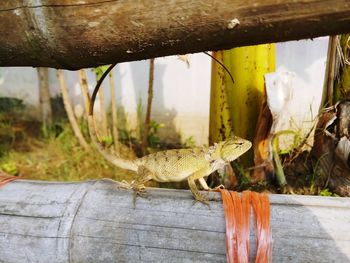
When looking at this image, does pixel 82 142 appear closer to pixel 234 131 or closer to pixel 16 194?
pixel 234 131

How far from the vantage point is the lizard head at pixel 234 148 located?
2150mm

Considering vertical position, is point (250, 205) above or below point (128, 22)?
below

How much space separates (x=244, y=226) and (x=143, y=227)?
0.37m

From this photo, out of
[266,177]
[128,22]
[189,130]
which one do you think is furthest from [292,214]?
[189,130]

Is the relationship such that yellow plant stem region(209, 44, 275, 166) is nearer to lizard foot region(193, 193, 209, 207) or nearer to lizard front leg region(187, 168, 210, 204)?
lizard front leg region(187, 168, 210, 204)

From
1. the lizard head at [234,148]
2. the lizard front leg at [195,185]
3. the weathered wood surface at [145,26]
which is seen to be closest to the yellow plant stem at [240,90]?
the lizard head at [234,148]

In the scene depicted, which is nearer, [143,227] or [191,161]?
[143,227]

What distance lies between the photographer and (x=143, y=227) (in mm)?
1568

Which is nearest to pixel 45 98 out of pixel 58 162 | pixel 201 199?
pixel 58 162

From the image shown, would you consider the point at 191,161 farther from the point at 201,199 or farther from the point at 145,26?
the point at 145,26

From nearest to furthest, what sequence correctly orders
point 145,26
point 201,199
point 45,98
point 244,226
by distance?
point 145,26 → point 244,226 → point 201,199 → point 45,98

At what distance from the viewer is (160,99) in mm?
4344

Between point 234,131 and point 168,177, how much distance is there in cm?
82

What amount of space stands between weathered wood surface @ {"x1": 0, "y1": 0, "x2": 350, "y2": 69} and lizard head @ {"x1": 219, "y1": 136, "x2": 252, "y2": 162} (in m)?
1.06
